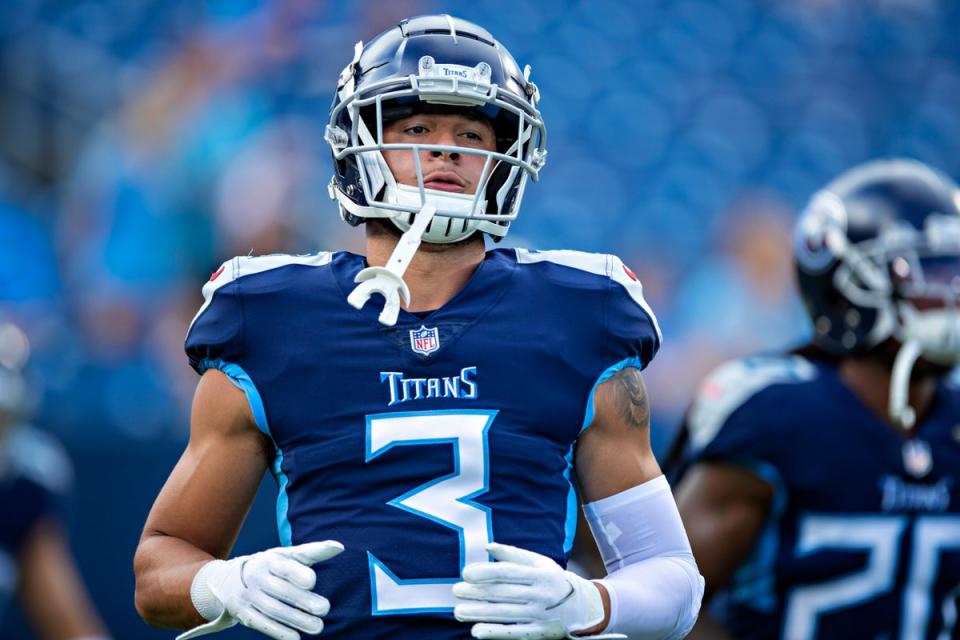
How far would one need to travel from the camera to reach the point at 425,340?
2.26 m

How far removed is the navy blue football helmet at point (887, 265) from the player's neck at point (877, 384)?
0.04 m

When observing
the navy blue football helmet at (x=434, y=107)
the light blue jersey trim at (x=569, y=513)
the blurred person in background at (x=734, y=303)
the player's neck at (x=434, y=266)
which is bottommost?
the light blue jersey trim at (x=569, y=513)

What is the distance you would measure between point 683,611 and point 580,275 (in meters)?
0.55

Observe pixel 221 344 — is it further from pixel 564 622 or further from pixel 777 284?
pixel 777 284

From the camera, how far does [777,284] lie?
8.13 m

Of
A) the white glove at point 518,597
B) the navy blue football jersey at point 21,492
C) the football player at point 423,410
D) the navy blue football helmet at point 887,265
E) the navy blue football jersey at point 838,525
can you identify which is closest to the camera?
the white glove at point 518,597

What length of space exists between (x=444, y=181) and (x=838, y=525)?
1516 mm

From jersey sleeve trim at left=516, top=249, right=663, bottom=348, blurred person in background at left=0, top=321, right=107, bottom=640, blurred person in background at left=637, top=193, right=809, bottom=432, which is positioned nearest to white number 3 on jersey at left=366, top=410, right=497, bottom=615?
jersey sleeve trim at left=516, top=249, right=663, bottom=348

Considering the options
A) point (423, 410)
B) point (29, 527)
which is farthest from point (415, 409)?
point (29, 527)

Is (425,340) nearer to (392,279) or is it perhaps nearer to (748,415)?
(392,279)

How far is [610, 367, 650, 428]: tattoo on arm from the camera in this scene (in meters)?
2.32

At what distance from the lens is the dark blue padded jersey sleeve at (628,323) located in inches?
91.0

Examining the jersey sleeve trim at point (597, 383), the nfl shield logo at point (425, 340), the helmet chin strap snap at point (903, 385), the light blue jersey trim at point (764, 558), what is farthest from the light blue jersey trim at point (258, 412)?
the helmet chin strap snap at point (903, 385)

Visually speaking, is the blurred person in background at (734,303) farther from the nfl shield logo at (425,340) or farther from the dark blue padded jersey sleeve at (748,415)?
the nfl shield logo at (425,340)
